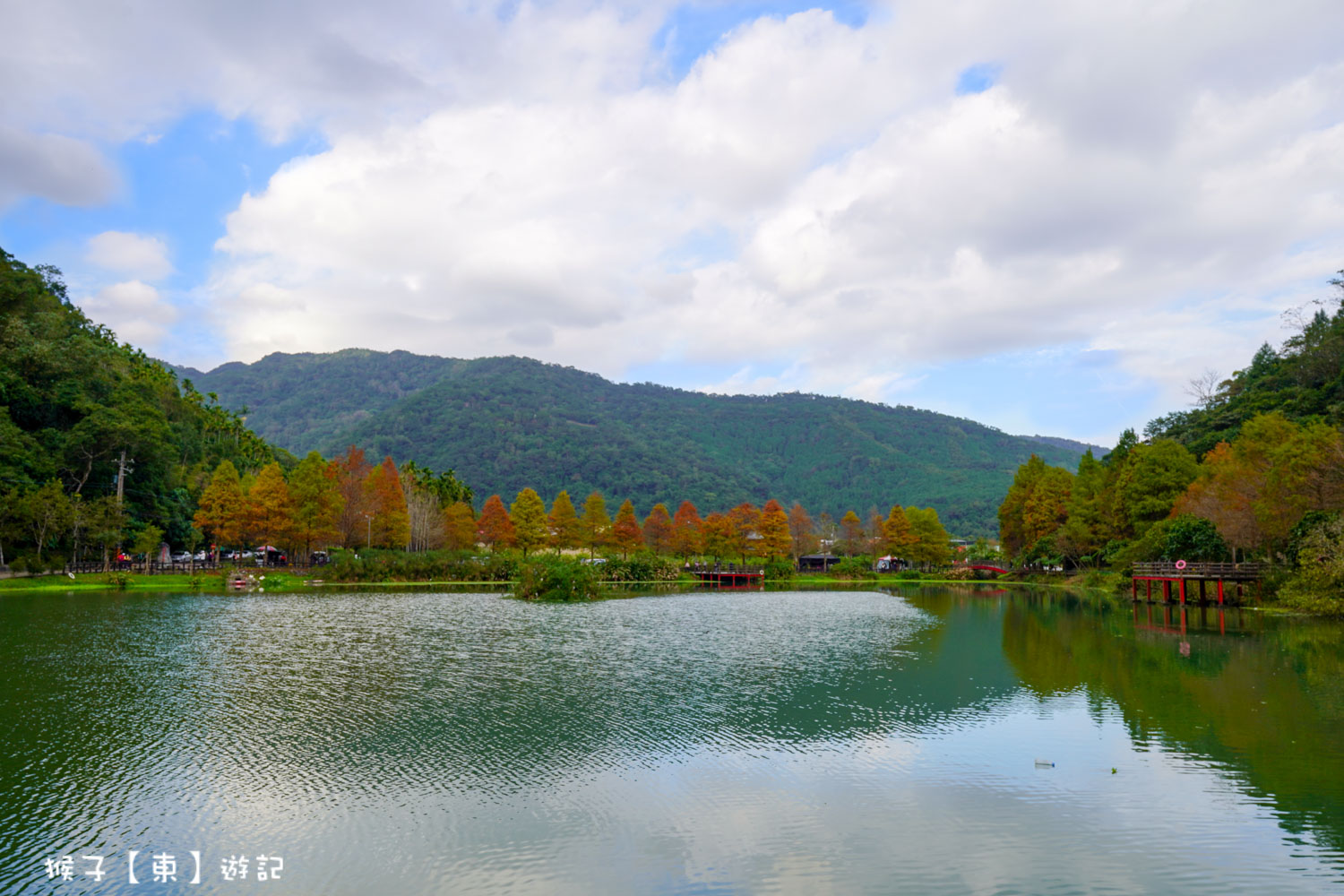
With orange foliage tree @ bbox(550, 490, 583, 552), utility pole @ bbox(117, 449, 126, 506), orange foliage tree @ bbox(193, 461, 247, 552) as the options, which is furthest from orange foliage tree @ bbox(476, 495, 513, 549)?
utility pole @ bbox(117, 449, 126, 506)

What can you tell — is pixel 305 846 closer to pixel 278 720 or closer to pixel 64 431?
pixel 278 720

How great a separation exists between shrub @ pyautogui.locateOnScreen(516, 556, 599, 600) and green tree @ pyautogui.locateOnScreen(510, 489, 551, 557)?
27958 mm

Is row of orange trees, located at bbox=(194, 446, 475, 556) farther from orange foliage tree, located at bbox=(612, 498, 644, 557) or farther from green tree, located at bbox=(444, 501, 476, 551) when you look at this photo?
orange foliage tree, located at bbox=(612, 498, 644, 557)

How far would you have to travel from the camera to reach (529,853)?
10.7 meters

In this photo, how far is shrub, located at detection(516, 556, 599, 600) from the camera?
5459cm

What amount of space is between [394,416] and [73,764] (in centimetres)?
19261

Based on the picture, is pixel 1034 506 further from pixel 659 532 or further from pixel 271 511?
pixel 271 511

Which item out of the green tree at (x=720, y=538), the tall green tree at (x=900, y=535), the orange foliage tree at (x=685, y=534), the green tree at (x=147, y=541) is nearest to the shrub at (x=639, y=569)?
the green tree at (x=720, y=538)

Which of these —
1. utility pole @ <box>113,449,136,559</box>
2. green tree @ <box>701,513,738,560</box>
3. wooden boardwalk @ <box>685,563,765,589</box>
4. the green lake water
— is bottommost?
wooden boardwalk @ <box>685,563,765,589</box>

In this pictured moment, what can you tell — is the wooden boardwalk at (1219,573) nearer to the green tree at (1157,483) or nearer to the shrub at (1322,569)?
the shrub at (1322,569)

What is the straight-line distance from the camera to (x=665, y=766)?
14.8m

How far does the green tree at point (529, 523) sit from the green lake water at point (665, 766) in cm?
5438

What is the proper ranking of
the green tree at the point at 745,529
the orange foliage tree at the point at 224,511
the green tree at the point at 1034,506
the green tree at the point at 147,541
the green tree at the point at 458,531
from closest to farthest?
the green tree at the point at 147,541 → the orange foliage tree at the point at 224,511 → the green tree at the point at 1034,506 → the green tree at the point at 458,531 → the green tree at the point at 745,529

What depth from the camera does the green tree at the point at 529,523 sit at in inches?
3344
